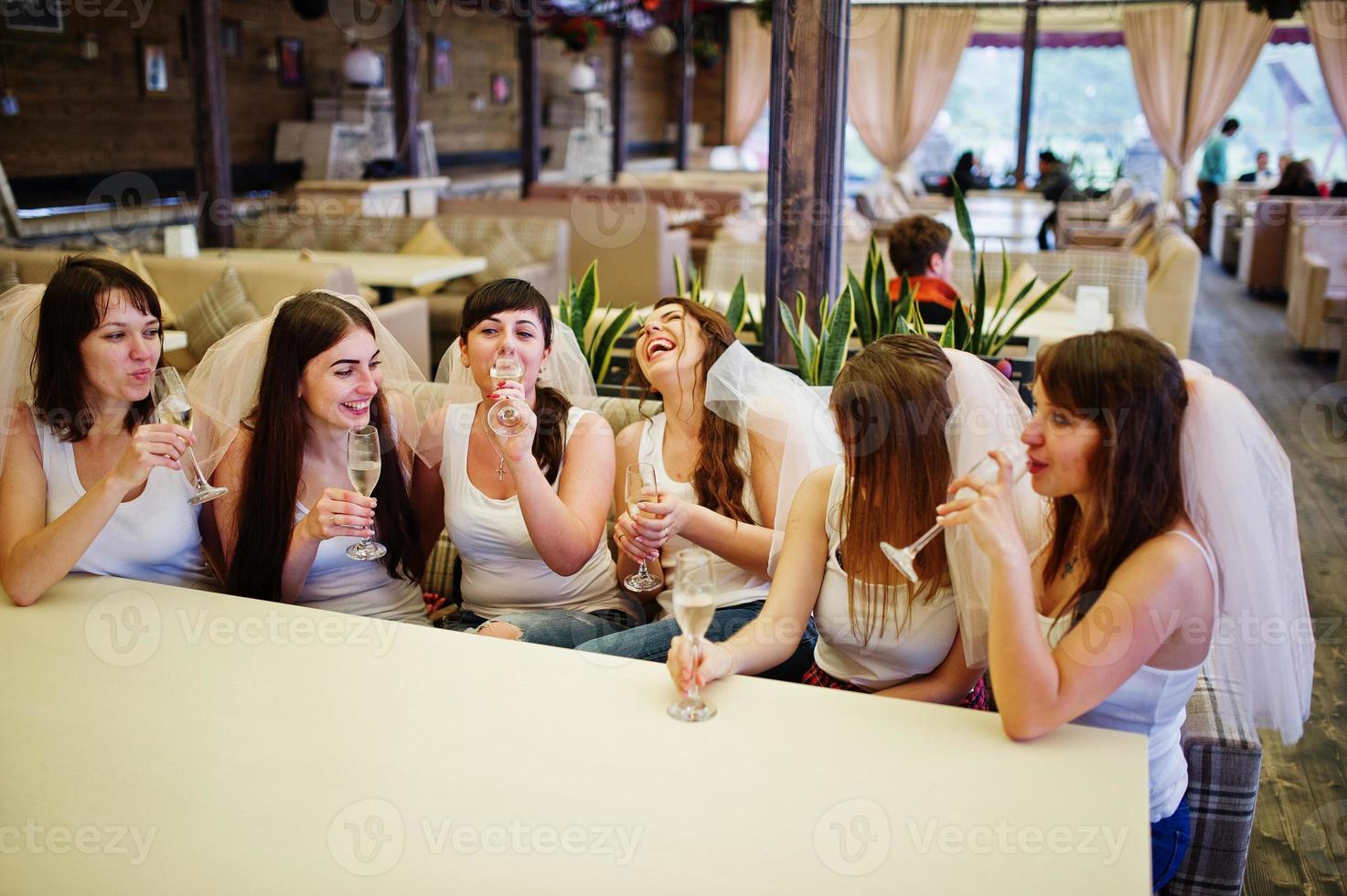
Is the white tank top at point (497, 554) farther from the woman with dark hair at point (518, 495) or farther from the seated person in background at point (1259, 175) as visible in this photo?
the seated person in background at point (1259, 175)

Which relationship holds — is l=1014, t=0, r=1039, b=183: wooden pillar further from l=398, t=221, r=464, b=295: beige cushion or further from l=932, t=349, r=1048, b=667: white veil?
l=932, t=349, r=1048, b=667: white veil

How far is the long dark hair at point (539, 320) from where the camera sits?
2287 millimetres

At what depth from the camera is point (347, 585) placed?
220cm

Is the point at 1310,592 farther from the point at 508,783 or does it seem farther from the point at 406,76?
the point at 406,76

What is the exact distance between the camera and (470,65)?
42.7 ft

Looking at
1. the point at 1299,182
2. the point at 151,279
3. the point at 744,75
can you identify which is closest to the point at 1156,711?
the point at 151,279

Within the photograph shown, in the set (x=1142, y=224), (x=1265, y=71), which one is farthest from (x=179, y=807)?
(x=1265, y=71)

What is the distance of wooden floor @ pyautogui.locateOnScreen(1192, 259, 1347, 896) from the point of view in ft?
7.95

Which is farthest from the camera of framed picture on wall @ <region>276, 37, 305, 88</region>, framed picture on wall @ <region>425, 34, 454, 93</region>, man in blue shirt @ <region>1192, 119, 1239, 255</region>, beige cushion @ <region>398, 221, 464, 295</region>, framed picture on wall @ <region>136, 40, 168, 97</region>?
man in blue shirt @ <region>1192, 119, 1239, 255</region>

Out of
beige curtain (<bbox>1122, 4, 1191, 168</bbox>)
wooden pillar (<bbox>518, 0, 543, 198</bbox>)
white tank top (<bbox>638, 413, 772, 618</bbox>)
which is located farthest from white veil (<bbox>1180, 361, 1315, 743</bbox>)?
beige curtain (<bbox>1122, 4, 1191, 168</bbox>)

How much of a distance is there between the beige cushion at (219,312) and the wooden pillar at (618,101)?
259 inches

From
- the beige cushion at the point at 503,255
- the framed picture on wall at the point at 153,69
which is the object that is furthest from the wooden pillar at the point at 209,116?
the framed picture on wall at the point at 153,69

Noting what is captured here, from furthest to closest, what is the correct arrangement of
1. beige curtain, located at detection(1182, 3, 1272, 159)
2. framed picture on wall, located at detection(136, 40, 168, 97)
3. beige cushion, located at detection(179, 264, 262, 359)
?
beige curtain, located at detection(1182, 3, 1272, 159)
framed picture on wall, located at detection(136, 40, 168, 97)
beige cushion, located at detection(179, 264, 262, 359)

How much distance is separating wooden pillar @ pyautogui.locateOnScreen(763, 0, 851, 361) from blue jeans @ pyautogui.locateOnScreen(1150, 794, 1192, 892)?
6.51 ft
